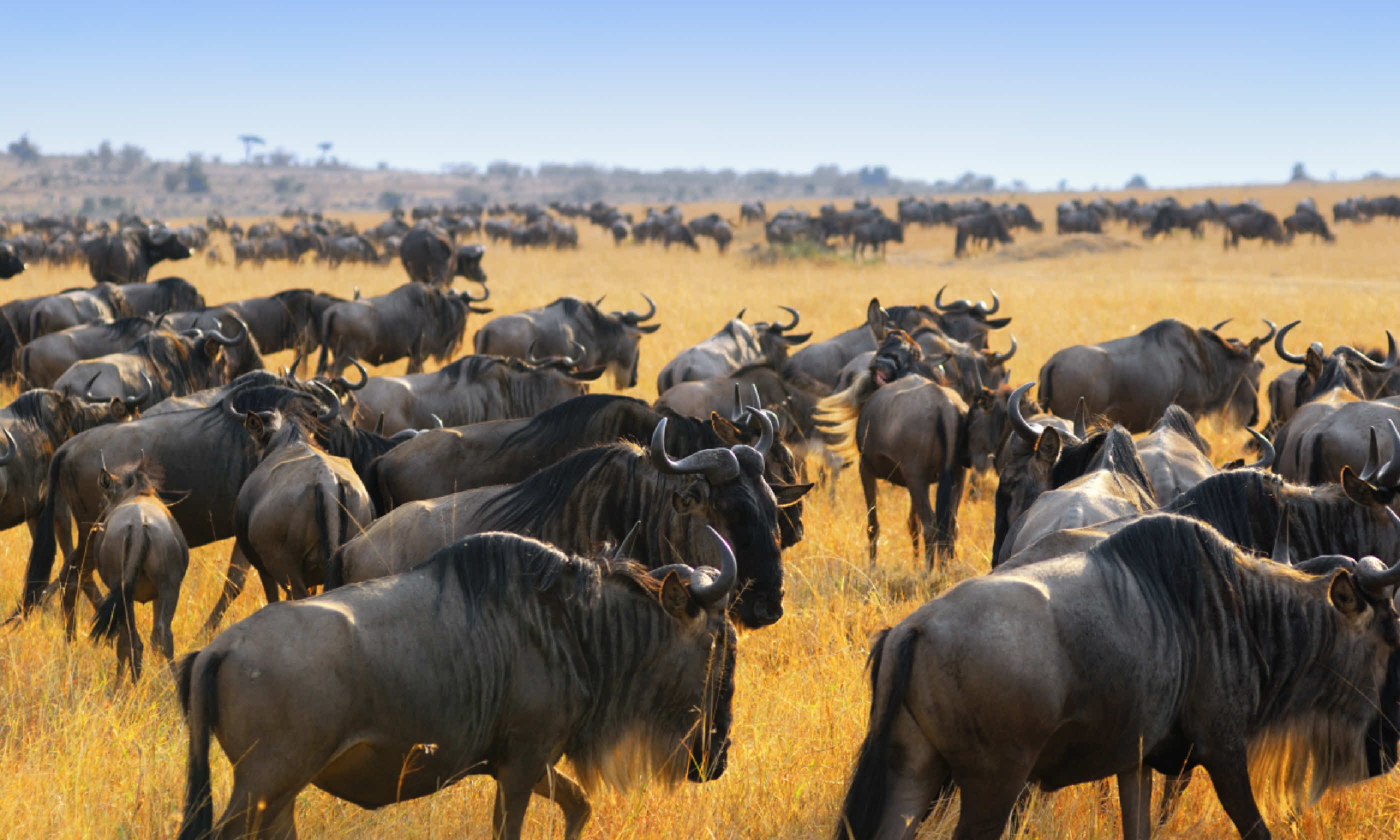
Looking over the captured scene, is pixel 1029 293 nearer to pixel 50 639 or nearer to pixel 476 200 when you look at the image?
pixel 50 639

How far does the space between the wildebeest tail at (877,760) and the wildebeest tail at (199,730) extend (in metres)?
1.64

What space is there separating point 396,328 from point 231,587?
7.94 m

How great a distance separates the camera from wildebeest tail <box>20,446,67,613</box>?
6.02m

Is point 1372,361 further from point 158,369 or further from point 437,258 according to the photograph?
point 437,258

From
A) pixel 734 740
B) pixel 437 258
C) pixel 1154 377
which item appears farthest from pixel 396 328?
pixel 437 258

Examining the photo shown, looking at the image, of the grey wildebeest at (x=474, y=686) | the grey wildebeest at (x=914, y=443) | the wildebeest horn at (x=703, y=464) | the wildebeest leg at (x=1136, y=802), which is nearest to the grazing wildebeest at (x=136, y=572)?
the grey wildebeest at (x=474, y=686)

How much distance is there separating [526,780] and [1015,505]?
302cm

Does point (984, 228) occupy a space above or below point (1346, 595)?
above

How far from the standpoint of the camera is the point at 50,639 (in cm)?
560

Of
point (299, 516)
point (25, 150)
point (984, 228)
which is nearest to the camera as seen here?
point (299, 516)

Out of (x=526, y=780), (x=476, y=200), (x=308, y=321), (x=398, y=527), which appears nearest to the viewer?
(x=526, y=780)

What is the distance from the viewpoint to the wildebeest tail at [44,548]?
6.02 m

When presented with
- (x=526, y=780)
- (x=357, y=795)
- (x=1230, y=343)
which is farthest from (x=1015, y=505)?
(x=1230, y=343)

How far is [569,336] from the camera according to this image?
41.8 ft
